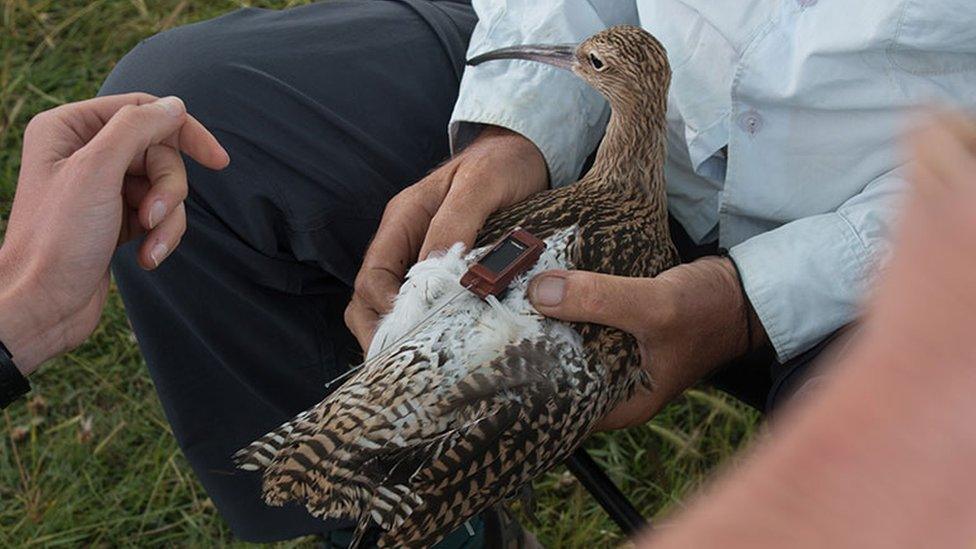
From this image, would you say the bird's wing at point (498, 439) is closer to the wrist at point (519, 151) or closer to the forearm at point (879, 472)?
the wrist at point (519, 151)

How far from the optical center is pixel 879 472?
31.1 inches

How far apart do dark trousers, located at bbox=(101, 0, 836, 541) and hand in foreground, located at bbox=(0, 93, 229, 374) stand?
167mm

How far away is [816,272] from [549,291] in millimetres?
437

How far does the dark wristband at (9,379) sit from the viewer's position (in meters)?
1.90

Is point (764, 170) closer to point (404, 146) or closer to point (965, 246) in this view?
point (404, 146)

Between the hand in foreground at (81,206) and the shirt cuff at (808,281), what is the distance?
87 cm

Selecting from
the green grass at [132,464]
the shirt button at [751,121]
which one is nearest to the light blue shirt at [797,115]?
the shirt button at [751,121]

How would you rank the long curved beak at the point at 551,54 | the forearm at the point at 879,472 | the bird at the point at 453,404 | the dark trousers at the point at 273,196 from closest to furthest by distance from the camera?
the forearm at the point at 879,472 → the bird at the point at 453,404 → the dark trousers at the point at 273,196 → the long curved beak at the point at 551,54

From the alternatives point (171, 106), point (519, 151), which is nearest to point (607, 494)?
point (519, 151)

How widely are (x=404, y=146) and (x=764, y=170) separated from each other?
0.64 m

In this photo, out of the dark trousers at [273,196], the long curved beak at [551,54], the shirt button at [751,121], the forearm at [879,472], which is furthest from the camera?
the long curved beak at [551,54]

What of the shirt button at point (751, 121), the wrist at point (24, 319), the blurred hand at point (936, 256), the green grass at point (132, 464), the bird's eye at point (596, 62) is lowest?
the green grass at point (132, 464)

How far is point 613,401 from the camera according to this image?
2.00 meters

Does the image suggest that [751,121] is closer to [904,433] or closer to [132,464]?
[904,433]
